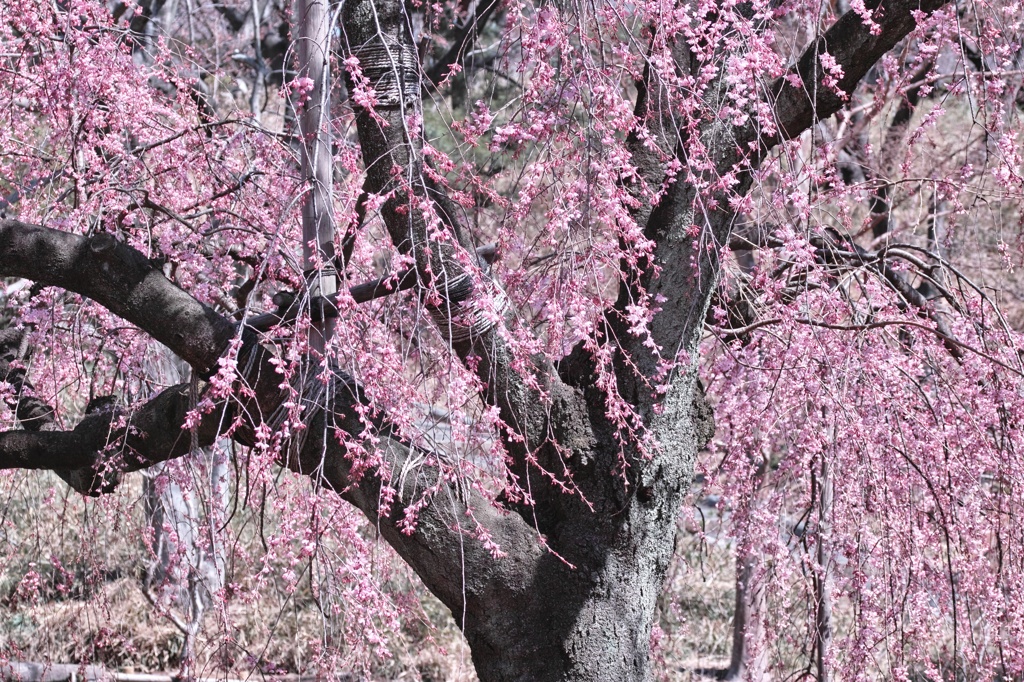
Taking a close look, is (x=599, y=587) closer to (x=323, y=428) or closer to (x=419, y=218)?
(x=323, y=428)

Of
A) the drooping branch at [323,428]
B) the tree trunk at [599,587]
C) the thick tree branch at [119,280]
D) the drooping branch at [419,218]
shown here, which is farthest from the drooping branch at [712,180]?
the thick tree branch at [119,280]

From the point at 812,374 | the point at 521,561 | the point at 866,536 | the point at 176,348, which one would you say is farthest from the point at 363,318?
the point at 866,536

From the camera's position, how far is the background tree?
2.62m

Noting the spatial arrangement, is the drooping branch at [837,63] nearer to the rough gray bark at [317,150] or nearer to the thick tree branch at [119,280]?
the rough gray bark at [317,150]

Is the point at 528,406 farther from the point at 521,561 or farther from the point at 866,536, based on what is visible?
the point at 866,536

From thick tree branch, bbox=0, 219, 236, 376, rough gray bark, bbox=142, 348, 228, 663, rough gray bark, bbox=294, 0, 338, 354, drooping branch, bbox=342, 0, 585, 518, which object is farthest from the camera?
rough gray bark, bbox=142, 348, 228, 663

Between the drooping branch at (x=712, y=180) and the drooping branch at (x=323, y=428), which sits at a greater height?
the drooping branch at (x=712, y=180)

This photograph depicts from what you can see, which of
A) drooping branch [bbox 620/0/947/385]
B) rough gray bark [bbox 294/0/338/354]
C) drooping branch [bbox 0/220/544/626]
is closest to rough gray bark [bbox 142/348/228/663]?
drooping branch [bbox 0/220/544/626]

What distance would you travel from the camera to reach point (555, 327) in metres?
2.88

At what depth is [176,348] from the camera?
294 centimetres

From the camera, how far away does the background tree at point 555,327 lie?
262 centimetres

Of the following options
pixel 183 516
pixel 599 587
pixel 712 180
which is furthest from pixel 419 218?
pixel 183 516

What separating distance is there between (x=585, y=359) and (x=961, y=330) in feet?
5.58

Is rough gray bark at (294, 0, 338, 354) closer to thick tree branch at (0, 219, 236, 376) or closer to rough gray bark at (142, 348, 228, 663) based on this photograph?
thick tree branch at (0, 219, 236, 376)
